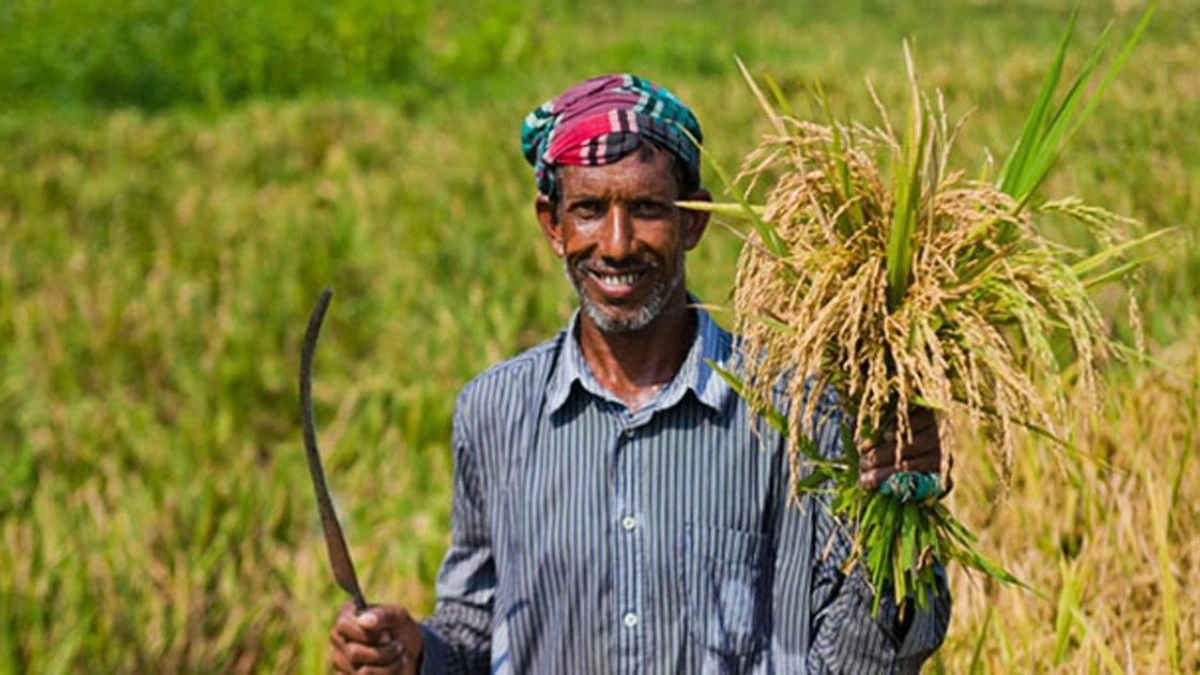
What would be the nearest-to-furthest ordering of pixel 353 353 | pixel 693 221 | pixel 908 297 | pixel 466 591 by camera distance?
pixel 908 297, pixel 693 221, pixel 466 591, pixel 353 353

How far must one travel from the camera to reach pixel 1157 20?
26.1 ft

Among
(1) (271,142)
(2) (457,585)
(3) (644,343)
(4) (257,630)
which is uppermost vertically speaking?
(1) (271,142)

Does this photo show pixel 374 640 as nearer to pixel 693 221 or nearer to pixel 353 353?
pixel 693 221

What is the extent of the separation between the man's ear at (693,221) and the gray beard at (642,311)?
4 cm

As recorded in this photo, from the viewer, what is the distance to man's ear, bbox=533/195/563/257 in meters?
1.97

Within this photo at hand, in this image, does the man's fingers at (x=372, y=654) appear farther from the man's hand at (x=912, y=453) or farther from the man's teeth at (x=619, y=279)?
the man's hand at (x=912, y=453)

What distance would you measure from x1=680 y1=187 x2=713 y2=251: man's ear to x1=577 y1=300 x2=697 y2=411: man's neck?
0.24 feet

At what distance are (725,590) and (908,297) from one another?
17.0 inches

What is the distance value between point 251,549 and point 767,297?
2.64 meters

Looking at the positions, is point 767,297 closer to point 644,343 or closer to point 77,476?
point 644,343

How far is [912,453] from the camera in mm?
1653

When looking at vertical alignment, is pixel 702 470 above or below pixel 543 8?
below

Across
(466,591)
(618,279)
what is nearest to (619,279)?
(618,279)

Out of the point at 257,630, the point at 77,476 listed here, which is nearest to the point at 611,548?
the point at 257,630
